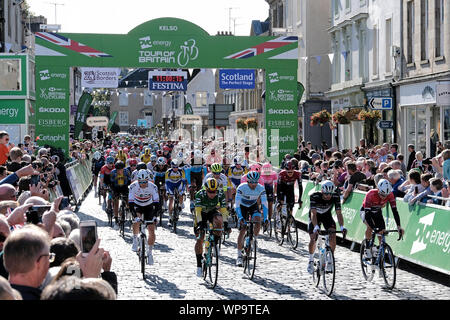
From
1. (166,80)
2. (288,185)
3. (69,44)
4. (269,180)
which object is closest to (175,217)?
(269,180)

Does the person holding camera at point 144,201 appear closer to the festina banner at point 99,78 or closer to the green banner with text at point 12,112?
the green banner with text at point 12,112

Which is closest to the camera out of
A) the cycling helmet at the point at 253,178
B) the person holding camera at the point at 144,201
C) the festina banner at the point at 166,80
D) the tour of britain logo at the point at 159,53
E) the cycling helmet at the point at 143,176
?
the cycling helmet at the point at 253,178

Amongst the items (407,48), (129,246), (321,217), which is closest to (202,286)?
(321,217)

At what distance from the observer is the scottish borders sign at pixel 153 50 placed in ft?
92.3

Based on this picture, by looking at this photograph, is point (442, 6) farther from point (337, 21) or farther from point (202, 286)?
point (202, 286)

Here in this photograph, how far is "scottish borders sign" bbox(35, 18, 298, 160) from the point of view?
28125mm

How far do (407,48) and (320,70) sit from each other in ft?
63.5

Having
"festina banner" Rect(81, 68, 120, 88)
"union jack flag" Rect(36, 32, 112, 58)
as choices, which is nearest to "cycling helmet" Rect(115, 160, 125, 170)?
"union jack flag" Rect(36, 32, 112, 58)

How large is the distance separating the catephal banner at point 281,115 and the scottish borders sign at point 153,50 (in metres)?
0.73

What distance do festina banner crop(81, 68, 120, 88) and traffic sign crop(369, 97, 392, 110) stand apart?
1305 cm

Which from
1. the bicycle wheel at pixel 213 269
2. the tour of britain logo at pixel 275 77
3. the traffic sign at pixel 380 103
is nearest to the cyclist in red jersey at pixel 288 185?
the bicycle wheel at pixel 213 269

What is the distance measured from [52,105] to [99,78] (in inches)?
342

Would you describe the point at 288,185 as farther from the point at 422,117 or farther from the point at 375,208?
the point at 422,117

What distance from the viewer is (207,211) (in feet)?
43.5
